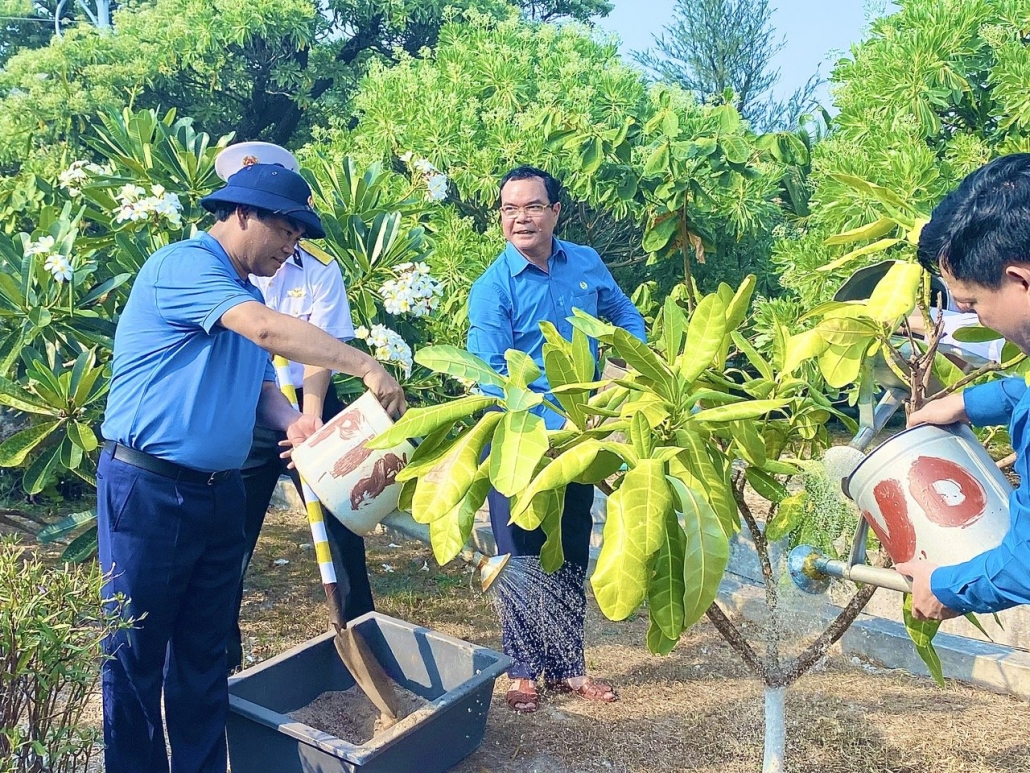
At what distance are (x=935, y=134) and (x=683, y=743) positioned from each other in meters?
2.57

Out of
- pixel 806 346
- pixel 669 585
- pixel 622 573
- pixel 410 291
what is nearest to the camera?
pixel 622 573

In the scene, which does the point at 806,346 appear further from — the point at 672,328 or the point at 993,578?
the point at 993,578

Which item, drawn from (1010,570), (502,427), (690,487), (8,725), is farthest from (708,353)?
(8,725)

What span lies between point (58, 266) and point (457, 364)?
2033 millimetres

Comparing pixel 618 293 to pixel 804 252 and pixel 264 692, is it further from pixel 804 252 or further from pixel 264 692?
pixel 264 692

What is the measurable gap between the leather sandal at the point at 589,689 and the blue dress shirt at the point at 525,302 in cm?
101

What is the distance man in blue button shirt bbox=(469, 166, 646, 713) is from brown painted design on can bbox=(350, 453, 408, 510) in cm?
79

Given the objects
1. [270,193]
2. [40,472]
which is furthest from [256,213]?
[40,472]

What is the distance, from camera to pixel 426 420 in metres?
1.80

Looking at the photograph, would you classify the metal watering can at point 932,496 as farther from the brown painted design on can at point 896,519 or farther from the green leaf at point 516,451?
the green leaf at point 516,451

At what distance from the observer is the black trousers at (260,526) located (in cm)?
312

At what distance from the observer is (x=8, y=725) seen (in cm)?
172

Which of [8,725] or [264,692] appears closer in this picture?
[8,725]

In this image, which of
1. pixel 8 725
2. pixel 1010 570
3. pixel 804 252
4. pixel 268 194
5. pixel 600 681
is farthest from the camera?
pixel 804 252
